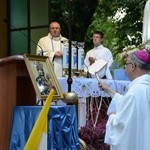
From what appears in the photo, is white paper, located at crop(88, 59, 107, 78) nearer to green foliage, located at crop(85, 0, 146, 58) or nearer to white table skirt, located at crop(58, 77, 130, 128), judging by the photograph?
white table skirt, located at crop(58, 77, 130, 128)

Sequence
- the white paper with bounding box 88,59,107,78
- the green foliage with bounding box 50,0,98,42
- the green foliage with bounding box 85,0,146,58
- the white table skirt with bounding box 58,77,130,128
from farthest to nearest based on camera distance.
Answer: the green foliage with bounding box 50,0,98,42, the green foliage with bounding box 85,0,146,58, the white paper with bounding box 88,59,107,78, the white table skirt with bounding box 58,77,130,128

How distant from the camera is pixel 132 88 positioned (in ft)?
11.2

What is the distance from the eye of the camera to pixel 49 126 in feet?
12.1

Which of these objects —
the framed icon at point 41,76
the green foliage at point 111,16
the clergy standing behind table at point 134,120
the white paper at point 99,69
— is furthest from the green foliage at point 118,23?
the clergy standing behind table at point 134,120

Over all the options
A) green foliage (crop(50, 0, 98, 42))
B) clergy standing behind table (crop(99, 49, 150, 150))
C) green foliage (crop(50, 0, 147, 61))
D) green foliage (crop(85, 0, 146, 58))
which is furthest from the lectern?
green foliage (crop(50, 0, 98, 42))

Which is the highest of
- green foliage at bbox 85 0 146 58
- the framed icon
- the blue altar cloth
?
green foliage at bbox 85 0 146 58

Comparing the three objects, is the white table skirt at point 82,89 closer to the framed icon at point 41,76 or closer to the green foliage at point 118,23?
the framed icon at point 41,76

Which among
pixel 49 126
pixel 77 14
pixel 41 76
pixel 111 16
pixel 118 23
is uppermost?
pixel 111 16

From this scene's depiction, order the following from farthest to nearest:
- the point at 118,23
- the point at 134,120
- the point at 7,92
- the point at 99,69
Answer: the point at 118,23 < the point at 99,69 < the point at 7,92 < the point at 134,120

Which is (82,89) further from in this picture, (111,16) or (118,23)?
(111,16)

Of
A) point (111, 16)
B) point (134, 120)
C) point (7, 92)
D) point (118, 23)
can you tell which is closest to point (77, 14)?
point (118, 23)

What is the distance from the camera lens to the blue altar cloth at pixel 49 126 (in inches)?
144

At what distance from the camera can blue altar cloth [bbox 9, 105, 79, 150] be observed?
3.65 m

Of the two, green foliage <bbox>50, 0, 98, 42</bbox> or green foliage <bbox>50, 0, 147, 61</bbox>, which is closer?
green foliage <bbox>50, 0, 147, 61</bbox>
